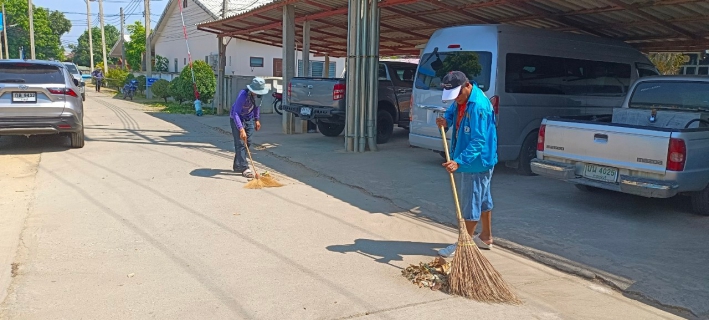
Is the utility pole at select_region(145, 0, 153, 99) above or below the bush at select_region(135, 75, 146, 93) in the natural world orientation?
above

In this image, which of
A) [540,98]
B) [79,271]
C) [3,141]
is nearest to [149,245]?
[79,271]

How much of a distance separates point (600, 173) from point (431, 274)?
3.36 m

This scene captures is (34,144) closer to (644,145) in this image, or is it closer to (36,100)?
(36,100)

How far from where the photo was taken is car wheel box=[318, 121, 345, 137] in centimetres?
1467

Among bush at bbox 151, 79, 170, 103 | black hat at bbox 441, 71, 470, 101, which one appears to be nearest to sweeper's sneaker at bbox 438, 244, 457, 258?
black hat at bbox 441, 71, 470, 101

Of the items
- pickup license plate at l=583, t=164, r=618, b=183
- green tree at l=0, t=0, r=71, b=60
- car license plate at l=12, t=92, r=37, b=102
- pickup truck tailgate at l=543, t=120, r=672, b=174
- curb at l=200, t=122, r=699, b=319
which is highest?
green tree at l=0, t=0, r=71, b=60

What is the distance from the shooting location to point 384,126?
13.6 meters

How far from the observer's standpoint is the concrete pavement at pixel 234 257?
441 cm

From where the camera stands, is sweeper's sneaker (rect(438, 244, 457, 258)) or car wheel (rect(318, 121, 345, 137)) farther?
car wheel (rect(318, 121, 345, 137))

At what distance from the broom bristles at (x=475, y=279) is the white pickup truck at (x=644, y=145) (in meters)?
2.92

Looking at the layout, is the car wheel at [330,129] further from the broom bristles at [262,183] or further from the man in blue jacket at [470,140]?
the man in blue jacket at [470,140]

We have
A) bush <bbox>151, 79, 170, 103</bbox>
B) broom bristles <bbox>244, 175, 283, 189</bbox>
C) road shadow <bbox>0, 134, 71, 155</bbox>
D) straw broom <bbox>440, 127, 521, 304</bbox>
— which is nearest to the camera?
straw broom <bbox>440, 127, 521, 304</bbox>

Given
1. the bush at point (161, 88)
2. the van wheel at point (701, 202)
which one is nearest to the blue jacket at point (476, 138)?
the van wheel at point (701, 202)

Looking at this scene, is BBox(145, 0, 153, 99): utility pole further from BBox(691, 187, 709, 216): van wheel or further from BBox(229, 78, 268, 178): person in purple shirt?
BBox(691, 187, 709, 216): van wheel
